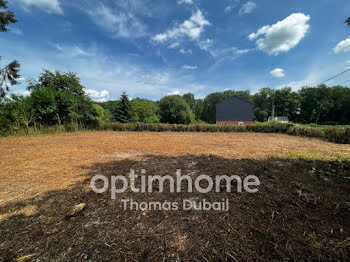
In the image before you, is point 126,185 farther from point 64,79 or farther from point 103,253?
point 64,79

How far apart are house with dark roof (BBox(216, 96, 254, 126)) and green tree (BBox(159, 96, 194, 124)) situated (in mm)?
7151

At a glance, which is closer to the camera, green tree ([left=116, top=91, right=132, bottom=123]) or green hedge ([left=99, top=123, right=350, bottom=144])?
green hedge ([left=99, top=123, right=350, bottom=144])

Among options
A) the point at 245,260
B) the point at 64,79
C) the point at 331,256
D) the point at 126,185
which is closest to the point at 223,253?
the point at 245,260

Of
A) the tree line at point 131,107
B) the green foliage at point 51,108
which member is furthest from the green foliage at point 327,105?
the green foliage at point 51,108

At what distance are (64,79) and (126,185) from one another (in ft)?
63.7

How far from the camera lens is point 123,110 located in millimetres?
18484

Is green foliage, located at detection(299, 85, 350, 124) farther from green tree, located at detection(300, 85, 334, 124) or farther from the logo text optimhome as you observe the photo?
the logo text optimhome

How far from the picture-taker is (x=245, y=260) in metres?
1.10

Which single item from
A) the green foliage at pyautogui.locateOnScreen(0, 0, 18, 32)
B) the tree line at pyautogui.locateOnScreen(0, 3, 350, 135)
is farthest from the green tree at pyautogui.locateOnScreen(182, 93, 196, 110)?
the green foliage at pyautogui.locateOnScreen(0, 0, 18, 32)

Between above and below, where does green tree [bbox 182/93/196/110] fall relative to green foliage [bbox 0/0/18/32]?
above

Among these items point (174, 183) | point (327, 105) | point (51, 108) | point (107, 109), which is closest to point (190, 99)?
point (107, 109)

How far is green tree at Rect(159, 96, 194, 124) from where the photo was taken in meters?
28.0

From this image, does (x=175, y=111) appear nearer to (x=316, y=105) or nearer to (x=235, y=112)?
(x=235, y=112)

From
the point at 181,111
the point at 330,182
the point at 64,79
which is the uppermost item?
the point at 64,79
